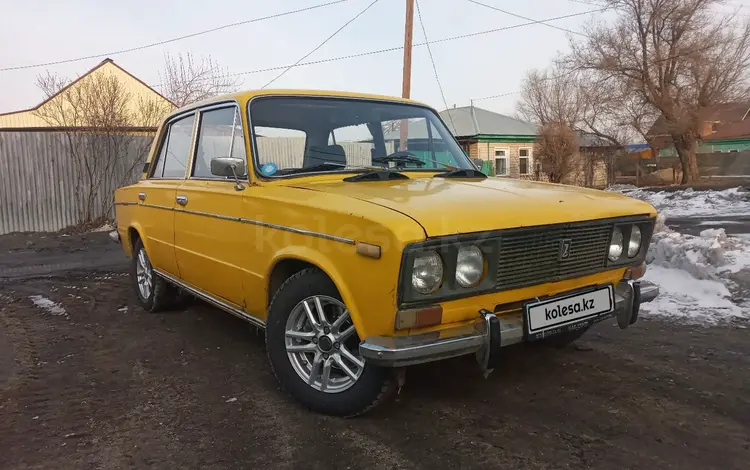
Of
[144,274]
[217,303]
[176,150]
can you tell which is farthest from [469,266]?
[144,274]

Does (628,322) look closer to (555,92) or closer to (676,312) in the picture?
(676,312)

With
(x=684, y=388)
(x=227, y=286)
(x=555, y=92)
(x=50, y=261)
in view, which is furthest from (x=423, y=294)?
(x=555, y=92)

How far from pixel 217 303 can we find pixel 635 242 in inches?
111

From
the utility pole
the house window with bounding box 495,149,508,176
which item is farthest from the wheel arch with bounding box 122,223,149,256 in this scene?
the house window with bounding box 495,149,508,176

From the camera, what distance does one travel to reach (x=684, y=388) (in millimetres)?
3205

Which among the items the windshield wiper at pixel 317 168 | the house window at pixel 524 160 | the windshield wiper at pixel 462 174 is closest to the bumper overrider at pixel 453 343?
the windshield wiper at pixel 462 174

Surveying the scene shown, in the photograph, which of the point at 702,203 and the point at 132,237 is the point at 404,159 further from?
the point at 702,203

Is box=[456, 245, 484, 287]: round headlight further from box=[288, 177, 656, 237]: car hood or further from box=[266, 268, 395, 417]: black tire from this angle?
box=[266, 268, 395, 417]: black tire

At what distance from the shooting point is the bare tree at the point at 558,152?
25.1 metres

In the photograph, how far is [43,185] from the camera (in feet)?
39.6

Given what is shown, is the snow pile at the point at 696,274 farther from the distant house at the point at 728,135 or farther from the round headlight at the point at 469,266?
the distant house at the point at 728,135

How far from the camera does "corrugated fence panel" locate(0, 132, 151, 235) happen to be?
11672mm

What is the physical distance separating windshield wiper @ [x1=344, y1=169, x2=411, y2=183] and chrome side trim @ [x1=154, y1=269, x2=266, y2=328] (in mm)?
1047

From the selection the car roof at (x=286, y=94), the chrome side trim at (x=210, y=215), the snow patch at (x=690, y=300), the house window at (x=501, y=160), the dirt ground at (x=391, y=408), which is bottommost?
the dirt ground at (x=391, y=408)
